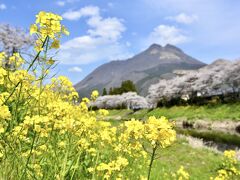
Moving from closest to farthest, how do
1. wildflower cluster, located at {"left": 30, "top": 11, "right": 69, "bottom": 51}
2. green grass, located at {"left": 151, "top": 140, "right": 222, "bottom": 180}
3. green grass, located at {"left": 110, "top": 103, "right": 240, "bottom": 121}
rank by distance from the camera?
wildflower cluster, located at {"left": 30, "top": 11, "right": 69, "bottom": 51}
green grass, located at {"left": 151, "top": 140, "right": 222, "bottom": 180}
green grass, located at {"left": 110, "top": 103, "right": 240, "bottom": 121}

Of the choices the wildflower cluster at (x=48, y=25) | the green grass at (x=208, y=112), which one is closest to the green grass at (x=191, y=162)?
the wildflower cluster at (x=48, y=25)

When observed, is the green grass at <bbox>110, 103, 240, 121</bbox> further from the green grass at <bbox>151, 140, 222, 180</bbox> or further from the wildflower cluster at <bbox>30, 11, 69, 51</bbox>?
the wildflower cluster at <bbox>30, 11, 69, 51</bbox>

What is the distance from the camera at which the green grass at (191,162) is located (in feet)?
43.4

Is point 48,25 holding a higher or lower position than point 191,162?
higher

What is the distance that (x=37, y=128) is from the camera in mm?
3648

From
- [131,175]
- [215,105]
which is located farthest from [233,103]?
[131,175]

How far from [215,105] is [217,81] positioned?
1071 centimetres

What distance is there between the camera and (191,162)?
15.4m

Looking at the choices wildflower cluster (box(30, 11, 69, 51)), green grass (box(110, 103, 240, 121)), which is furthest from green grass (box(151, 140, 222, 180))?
green grass (box(110, 103, 240, 121))

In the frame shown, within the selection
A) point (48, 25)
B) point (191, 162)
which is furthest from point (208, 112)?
point (48, 25)

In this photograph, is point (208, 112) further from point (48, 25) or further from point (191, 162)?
point (48, 25)

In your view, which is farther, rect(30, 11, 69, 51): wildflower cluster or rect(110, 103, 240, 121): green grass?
rect(110, 103, 240, 121): green grass

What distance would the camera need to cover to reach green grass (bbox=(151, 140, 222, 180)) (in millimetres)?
13221

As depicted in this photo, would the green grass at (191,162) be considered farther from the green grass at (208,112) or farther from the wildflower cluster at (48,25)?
the green grass at (208,112)
